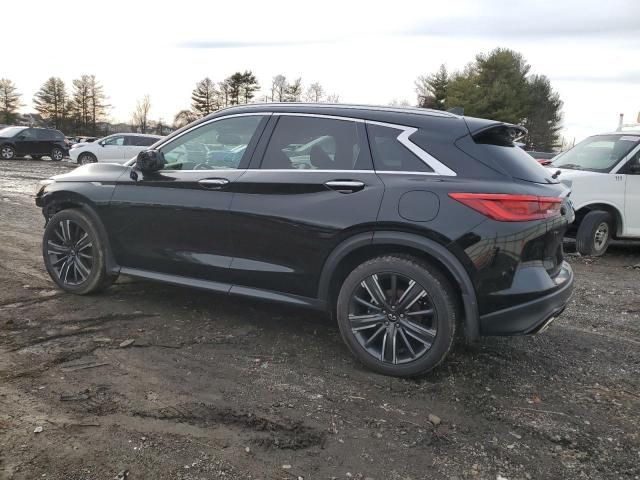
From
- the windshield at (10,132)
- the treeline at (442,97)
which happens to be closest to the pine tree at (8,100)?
the treeline at (442,97)

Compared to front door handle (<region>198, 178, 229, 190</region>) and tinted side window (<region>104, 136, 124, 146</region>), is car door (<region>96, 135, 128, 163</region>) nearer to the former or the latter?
tinted side window (<region>104, 136, 124, 146</region>)

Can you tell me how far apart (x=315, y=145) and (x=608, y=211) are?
19.4ft

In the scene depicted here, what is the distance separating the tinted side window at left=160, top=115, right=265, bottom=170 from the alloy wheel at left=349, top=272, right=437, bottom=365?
4.77 feet

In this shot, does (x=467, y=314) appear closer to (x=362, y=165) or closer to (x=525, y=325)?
(x=525, y=325)

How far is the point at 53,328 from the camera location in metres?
4.21

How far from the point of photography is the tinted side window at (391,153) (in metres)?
3.57

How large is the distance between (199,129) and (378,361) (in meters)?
2.36

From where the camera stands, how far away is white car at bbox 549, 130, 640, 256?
7816mm

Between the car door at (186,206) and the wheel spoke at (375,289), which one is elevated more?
the car door at (186,206)

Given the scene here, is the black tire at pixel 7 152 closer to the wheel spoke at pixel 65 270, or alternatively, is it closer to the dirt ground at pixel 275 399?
the dirt ground at pixel 275 399

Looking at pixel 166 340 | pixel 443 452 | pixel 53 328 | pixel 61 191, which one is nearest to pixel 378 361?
pixel 443 452

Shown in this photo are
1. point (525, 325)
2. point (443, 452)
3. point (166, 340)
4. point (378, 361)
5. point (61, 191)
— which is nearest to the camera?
point (443, 452)

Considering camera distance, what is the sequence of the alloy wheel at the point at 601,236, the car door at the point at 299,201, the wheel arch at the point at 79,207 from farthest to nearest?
the alloy wheel at the point at 601,236, the wheel arch at the point at 79,207, the car door at the point at 299,201

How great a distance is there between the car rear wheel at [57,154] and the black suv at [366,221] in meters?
25.4
